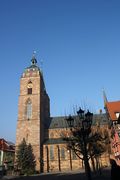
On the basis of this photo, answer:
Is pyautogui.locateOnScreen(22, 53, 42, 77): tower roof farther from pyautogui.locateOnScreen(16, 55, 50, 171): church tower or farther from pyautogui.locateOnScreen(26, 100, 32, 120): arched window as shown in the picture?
pyautogui.locateOnScreen(26, 100, 32, 120): arched window

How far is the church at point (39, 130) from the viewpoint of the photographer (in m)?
46.8

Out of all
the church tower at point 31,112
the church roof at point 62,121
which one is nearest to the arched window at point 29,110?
the church tower at point 31,112

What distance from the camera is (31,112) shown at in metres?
50.3

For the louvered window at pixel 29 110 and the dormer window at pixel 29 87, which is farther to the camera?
the dormer window at pixel 29 87

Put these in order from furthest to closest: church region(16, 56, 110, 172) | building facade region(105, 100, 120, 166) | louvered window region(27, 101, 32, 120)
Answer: louvered window region(27, 101, 32, 120)
church region(16, 56, 110, 172)
building facade region(105, 100, 120, 166)

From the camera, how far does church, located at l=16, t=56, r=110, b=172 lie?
1841 inches

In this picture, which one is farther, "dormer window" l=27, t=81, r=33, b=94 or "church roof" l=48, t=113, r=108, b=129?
"church roof" l=48, t=113, r=108, b=129

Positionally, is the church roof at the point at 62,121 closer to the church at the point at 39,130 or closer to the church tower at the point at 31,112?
the church at the point at 39,130

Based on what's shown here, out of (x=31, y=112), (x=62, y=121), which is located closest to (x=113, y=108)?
(x=62, y=121)

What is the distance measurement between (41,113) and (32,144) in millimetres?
7922

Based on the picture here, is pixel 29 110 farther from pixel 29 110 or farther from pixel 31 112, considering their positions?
pixel 31 112

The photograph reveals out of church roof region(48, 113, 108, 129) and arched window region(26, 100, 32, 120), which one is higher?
arched window region(26, 100, 32, 120)

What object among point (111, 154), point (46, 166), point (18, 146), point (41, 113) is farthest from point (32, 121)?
point (111, 154)

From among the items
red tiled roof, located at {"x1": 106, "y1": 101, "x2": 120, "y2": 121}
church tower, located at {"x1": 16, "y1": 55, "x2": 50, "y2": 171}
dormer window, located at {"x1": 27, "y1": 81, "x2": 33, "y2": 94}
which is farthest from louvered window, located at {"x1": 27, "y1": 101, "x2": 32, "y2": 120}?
red tiled roof, located at {"x1": 106, "y1": 101, "x2": 120, "y2": 121}
